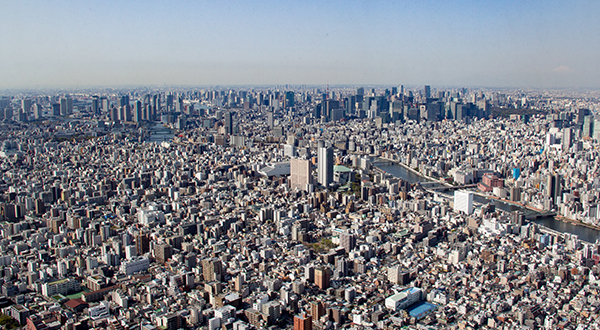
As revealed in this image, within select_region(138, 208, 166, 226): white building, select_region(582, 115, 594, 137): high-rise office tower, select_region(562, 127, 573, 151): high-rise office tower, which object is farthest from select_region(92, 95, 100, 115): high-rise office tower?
select_region(582, 115, 594, 137): high-rise office tower

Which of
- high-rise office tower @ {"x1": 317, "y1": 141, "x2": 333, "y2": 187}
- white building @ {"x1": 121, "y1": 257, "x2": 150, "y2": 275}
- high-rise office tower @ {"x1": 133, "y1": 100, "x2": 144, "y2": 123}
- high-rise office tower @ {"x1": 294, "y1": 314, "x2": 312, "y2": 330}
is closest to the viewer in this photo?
high-rise office tower @ {"x1": 294, "y1": 314, "x2": 312, "y2": 330}

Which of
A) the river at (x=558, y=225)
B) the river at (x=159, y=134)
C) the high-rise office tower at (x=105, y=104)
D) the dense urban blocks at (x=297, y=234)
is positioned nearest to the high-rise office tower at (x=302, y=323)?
the dense urban blocks at (x=297, y=234)

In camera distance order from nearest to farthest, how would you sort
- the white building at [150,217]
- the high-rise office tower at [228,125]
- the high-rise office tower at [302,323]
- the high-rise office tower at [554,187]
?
the high-rise office tower at [302,323] < the white building at [150,217] < the high-rise office tower at [554,187] < the high-rise office tower at [228,125]

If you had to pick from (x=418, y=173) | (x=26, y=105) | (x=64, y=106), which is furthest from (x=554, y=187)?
(x=64, y=106)

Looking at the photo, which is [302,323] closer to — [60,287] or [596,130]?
[60,287]

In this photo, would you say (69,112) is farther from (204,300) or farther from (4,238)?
(204,300)

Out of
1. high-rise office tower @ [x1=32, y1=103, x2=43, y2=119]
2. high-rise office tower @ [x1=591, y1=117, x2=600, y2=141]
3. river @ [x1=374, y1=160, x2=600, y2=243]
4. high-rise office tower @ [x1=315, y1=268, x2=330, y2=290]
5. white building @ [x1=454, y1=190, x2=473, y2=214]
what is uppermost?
high-rise office tower @ [x1=32, y1=103, x2=43, y2=119]

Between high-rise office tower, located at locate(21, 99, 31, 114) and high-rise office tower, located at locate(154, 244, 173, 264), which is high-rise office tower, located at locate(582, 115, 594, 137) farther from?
high-rise office tower, located at locate(21, 99, 31, 114)

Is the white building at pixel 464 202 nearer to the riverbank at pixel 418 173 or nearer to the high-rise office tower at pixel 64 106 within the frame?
the riverbank at pixel 418 173
